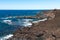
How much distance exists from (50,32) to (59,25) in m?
2.09

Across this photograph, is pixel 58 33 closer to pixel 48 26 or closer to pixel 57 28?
pixel 57 28

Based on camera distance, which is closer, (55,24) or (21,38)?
(21,38)

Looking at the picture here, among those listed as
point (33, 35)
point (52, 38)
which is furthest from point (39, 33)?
point (52, 38)

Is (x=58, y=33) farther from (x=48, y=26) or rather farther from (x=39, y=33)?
(x=48, y=26)

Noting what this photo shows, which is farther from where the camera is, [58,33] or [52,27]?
[52,27]

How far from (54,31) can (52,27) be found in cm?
146

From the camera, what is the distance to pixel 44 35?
2030cm

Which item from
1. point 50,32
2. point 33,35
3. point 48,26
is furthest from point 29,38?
point 48,26

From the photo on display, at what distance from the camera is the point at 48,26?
23.6 meters

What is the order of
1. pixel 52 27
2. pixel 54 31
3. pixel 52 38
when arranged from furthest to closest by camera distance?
pixel 52 27, pixel 54 31, pixel 52 38

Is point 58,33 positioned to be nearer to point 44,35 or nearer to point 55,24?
point 44,35

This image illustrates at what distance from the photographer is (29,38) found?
20.6m

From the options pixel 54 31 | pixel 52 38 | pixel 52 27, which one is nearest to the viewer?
pixel 52 38

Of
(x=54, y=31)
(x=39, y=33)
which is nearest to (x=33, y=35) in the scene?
(x=39, y=33)
